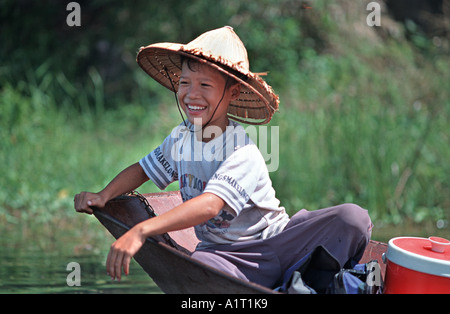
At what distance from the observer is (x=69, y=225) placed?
457cm

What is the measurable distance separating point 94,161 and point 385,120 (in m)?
2.74

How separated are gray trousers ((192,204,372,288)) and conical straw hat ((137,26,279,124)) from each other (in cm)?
53

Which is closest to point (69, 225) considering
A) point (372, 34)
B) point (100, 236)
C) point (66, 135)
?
point (100, 236)

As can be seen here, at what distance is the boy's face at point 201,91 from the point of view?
2.30m

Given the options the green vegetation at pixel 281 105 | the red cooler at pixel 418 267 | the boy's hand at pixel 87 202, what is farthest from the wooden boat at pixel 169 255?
the green vegetation at pixel 281 105

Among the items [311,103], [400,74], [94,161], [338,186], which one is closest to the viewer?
[338,186]

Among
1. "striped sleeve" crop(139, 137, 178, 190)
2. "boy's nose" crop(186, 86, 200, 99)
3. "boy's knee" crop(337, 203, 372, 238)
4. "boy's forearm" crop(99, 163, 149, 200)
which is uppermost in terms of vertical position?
"boy's nose" crop(186, 86, 200, 99)

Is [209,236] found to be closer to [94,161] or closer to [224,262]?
[224,262]

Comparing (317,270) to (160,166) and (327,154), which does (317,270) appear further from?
(327,154)

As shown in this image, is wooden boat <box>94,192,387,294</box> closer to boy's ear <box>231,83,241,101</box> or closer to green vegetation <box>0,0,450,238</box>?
boy's ear <box>231,83,241,101</box>

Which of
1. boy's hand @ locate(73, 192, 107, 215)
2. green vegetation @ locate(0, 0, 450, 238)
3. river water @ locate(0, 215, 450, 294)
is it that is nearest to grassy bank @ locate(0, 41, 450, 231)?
green vegetation @ locate(0, 0, 450, 238)

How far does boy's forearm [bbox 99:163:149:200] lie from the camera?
2.59 m

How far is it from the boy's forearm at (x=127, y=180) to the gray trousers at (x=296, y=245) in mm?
514

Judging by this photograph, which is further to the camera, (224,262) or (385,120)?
(385,120)
